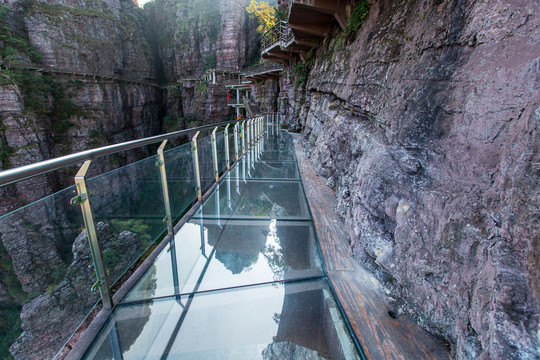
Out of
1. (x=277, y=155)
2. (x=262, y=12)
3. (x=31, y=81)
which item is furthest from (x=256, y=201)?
(x=262, y=12)

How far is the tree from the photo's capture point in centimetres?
2728

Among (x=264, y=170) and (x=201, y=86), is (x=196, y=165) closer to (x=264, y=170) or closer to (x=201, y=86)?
(x=264, y=170)

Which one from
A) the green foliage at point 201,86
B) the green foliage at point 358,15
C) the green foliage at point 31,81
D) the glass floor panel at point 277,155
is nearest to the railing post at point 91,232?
the glass floor panel at point 277,155

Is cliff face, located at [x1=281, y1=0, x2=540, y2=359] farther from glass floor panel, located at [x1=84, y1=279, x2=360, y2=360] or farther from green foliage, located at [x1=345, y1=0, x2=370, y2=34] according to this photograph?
green foliage, located at [x1=345, y1=0, x2=370, y2=34]

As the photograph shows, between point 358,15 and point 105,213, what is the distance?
624 centimetres

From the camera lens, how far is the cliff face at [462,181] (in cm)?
102

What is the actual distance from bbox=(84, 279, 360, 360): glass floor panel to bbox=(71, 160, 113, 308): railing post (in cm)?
14

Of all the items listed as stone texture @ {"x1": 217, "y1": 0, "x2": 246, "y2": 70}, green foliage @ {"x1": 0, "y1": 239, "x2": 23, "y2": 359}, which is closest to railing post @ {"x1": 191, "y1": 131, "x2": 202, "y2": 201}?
green foliage @ {"x1": 0, "y1": 239, "x2": 23, "y2": 359}

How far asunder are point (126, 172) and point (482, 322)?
2301 millimetres

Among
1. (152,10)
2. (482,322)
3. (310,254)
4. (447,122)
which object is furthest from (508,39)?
(152,10)

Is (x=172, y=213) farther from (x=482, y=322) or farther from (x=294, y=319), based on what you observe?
(x=482, y=322)

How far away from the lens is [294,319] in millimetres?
1680

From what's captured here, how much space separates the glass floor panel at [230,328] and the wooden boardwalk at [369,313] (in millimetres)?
139

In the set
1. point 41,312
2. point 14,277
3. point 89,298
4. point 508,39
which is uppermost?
point 508,39
